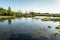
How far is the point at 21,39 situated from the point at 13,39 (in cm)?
157

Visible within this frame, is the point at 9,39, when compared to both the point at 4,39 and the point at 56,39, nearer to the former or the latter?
the point at 4,39

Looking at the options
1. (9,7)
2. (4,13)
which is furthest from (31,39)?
(9,7)

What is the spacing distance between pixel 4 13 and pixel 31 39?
246 feet

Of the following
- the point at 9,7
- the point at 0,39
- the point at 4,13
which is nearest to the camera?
the point at 0,39

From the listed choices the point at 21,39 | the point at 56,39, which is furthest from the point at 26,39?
the point at 56,39

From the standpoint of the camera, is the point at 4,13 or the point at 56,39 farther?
the point at 4,13

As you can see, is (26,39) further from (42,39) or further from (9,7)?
(9,7)

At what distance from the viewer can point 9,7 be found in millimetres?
104562

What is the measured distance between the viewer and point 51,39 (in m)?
20.4

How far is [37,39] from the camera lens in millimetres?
20688

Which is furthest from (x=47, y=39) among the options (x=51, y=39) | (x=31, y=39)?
(x=31, y=39)

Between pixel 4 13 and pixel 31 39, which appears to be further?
pixel 4 13

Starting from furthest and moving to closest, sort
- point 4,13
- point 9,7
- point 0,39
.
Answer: point 9,7
point 4,13
point 0,39

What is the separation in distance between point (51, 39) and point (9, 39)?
8251 millimetres
